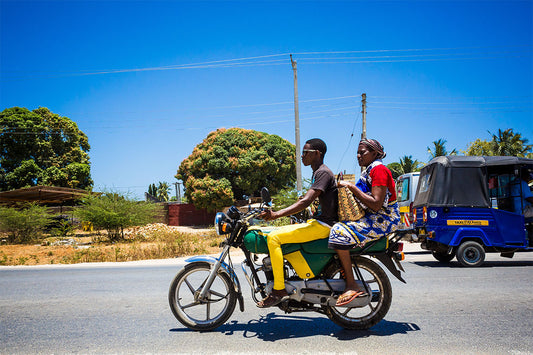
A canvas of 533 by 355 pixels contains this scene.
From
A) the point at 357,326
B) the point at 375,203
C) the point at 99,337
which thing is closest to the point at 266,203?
the point at 375,203

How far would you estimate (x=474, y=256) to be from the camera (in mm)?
8930

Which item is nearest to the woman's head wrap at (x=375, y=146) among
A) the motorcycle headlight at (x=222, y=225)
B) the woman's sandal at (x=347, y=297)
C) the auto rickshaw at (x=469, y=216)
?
the woman's sandal at (x=347, y=297)

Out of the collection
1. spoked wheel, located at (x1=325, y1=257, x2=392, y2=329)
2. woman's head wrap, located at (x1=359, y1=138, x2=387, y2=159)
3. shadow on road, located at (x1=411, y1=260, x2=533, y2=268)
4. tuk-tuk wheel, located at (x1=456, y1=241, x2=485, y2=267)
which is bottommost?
shadow on road, located at (x1=411, y1=260, x2=533, y2=268)

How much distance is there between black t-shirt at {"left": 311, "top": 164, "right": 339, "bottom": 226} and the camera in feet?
12.8

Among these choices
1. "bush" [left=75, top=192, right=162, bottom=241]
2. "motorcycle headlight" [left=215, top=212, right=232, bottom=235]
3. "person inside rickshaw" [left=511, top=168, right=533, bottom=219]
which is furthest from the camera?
"bush" [left=75, top=192, right=162, bottom=241]

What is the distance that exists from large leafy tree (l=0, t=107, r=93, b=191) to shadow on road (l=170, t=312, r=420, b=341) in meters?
39.2

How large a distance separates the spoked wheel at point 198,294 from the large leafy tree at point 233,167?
94.1 feet

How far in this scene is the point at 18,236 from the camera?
18438mm

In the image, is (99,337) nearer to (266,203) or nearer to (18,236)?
(266,203)

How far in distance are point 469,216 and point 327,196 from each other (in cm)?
669

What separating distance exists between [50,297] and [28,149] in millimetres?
38481

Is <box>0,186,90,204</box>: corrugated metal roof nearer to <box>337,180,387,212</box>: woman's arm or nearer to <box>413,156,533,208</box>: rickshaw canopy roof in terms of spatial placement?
<box>413,156,533,208</box>: rickshaw canopy roof

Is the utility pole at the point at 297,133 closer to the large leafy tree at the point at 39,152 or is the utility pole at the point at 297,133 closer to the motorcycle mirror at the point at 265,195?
the motorcycle mirror at the point at 265,195

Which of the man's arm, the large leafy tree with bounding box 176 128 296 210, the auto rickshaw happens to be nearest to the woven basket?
the man's arm
